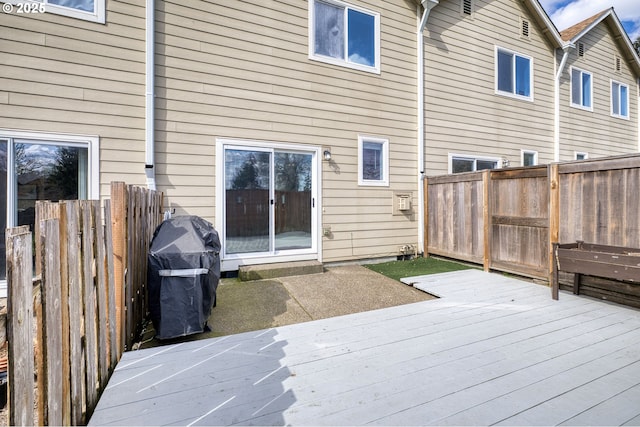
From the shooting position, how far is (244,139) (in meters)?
5.04

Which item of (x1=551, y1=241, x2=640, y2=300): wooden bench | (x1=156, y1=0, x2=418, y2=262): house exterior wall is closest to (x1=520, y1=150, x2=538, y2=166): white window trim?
(x1=156, y1=0, x2=418, y2=262): house exterior wall

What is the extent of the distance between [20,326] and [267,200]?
13.4 feet

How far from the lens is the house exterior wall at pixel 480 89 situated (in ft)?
22.6

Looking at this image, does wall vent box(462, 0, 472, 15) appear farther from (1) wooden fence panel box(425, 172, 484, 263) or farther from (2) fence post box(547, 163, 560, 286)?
(2) fence post box(547, 163, 560, 286)

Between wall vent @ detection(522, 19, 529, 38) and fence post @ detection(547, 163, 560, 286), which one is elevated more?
wall vent @ detection(522, 19, 529, 38)

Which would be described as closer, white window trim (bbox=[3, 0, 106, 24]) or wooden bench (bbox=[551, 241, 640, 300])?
wooden bench (bbox=[551, 241, 640, 300])

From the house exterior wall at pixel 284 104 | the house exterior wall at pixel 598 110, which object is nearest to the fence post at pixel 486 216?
the house exterior wall at pixel 284 104

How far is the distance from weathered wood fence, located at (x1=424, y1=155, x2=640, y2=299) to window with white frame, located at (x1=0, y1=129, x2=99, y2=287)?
571cm

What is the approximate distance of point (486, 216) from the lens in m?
5.31

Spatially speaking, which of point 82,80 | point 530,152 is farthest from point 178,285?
point 530,152

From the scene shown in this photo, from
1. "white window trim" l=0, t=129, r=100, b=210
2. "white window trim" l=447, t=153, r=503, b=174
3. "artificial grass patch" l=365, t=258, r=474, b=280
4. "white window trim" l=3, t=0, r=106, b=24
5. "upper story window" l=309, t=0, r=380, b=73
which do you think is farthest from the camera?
"white window trim" l=447, t=153, r=503, b=174

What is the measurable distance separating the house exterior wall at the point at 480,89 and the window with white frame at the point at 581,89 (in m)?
1.10

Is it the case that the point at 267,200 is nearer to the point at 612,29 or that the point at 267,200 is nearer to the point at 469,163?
the point at 469,163

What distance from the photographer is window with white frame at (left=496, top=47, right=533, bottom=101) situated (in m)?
7.87
